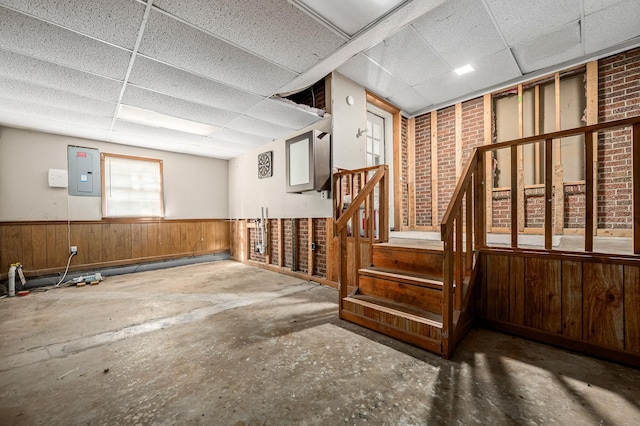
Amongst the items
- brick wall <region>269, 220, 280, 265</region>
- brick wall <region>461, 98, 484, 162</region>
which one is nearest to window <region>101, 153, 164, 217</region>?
A: brick wall <region>269, 220, 280, 265</region>

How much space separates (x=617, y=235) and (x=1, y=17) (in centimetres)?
692

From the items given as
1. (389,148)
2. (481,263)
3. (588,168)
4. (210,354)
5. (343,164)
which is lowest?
(210,354)

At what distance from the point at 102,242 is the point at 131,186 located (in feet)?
4.09

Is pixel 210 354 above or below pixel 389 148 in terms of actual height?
below

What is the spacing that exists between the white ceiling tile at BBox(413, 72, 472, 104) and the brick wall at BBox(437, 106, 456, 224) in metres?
0.36

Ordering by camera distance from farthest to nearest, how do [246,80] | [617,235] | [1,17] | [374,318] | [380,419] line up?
[617,235], [246,80], [374,318], [1,17], [380,419]

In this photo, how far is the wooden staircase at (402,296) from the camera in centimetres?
212

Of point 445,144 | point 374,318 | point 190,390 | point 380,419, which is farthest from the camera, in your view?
point 445,144

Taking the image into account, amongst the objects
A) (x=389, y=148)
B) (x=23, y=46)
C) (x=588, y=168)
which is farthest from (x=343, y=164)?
(x=23, y=46)

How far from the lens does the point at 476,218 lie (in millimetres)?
2543

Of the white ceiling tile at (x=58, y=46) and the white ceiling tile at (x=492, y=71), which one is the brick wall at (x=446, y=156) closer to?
the white ceiling tile at (x=492, y=71)

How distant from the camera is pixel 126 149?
17.4 ft

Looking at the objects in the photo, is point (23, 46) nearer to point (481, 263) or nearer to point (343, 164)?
point (343, 164)

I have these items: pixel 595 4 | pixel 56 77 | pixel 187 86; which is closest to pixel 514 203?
pixel 595 4
